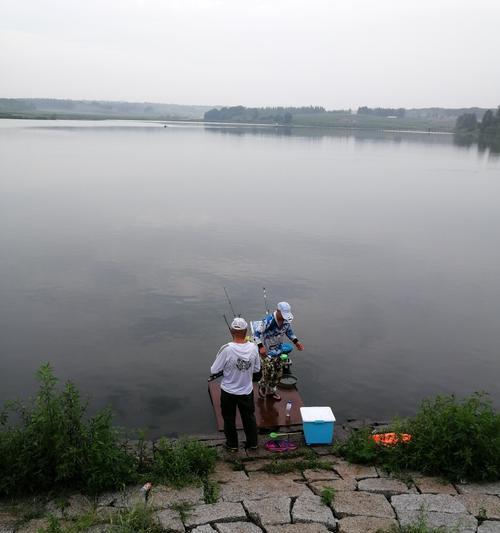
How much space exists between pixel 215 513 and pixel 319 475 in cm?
148

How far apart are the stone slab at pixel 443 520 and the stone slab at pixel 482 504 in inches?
5.3

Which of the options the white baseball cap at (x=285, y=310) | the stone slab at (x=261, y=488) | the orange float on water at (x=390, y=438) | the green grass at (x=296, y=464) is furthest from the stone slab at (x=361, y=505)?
the white baseball cap at (x=285, y=310)

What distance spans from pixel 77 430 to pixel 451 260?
1400 cm

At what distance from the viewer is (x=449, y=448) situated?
587 centimetres

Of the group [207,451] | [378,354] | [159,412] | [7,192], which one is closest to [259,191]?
[7,192]

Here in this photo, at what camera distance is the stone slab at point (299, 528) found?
4.78 m

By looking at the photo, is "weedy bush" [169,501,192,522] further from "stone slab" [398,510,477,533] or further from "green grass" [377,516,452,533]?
"stone slab" [398,510,477,533]

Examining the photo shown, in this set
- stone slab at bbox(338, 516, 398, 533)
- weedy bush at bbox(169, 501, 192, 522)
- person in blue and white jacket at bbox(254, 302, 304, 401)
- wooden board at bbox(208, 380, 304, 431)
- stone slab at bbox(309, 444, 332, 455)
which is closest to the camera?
stone slab at bbox(338, 516, 398, 533)

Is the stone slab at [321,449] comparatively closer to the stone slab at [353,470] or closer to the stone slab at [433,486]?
the stone slab at [353,470]

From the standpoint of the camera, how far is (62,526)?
4.79m

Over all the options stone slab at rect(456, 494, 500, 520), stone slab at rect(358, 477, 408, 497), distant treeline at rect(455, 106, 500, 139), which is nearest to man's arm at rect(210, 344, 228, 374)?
stone slab at rect(358, 477, 408, 497)

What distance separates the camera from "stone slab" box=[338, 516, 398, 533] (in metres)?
4.84

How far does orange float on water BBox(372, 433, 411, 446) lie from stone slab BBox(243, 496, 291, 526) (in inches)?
65.5

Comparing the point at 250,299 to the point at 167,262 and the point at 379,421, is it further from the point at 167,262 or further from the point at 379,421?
the point at 379,421
